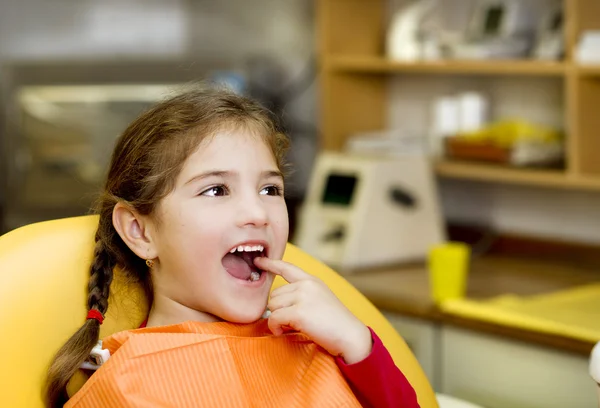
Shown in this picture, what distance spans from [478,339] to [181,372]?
1067mm

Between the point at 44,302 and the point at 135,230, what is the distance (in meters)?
0.16

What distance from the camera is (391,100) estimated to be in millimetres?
3258

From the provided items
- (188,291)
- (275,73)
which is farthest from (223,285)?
(275,73)

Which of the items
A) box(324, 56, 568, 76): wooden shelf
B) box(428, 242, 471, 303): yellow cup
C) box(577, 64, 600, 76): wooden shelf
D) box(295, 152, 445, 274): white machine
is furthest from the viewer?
box(295, 152, 445, 274): white machine

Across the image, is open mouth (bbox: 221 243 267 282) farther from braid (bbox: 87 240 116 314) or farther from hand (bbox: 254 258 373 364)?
braid (bbox: 87 240 116 314)

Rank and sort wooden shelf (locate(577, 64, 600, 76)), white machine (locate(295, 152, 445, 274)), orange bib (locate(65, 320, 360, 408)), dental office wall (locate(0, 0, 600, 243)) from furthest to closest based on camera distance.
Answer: dental office wall (locate(0, 0, 600, 243)) → white machine (locate(295, 152, 445, 274)) → wooden shelf (locate(577, 64, 600, 76)) → orange bib (locate(65, 320, 360, 408))

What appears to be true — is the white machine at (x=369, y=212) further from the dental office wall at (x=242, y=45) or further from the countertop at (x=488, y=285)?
the dental office wall at (x=242, y=45)

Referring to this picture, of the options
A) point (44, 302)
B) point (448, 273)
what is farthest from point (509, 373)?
point (44, 302)

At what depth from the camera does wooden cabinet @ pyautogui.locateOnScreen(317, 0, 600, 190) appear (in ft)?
8.34

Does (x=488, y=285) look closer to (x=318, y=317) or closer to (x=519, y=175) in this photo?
(x=519, y=175)

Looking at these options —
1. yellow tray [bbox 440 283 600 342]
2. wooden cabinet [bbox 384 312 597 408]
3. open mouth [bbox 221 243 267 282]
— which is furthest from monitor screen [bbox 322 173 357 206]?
open mouth [bbox 221 243 267 282]

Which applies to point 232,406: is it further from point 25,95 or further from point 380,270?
point 25,95

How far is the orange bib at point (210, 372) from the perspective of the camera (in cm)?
127

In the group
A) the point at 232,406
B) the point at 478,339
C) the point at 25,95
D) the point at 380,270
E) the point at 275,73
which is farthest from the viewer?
the point at 275,73
